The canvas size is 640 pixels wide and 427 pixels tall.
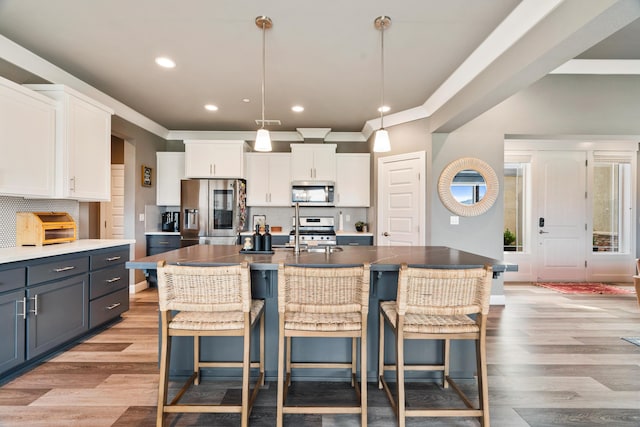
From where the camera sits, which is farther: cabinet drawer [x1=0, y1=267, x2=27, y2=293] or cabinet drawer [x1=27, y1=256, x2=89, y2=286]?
cabinet drawer [x1=27, y1=256, x2=89, y2=286]

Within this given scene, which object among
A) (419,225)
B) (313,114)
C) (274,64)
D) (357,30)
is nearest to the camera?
(357,30)

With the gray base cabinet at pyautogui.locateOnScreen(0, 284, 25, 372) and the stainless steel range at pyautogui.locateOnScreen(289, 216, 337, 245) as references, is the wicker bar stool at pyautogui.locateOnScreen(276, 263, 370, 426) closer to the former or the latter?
the gray base cabinet at pyautogui.locateOnScreen(0, 284, 25, 372)

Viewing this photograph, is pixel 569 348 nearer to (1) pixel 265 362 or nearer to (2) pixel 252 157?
(1) pixel 265 362

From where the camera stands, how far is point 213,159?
16.1ft

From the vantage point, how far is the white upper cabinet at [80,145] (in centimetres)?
282

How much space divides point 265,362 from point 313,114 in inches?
132

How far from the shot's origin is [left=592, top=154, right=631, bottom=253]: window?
17.4ft

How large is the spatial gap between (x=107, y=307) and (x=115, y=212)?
209 centimetres

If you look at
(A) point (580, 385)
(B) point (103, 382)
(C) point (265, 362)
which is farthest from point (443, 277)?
(B) point (103, 382)

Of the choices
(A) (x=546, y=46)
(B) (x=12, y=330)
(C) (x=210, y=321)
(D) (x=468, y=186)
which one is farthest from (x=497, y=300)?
(B) (x=12, y=330)

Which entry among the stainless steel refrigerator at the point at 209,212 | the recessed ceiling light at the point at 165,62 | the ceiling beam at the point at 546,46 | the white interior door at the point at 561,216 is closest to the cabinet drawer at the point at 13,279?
the recessed ceiling light at the point at 165,62

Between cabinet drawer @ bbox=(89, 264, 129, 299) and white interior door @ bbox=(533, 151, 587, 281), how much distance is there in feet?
20.1

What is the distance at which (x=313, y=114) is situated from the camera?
4418 mm

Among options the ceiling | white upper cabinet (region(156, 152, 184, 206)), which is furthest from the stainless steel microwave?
white upper cabinet (region(156, 152, 184, 206))
